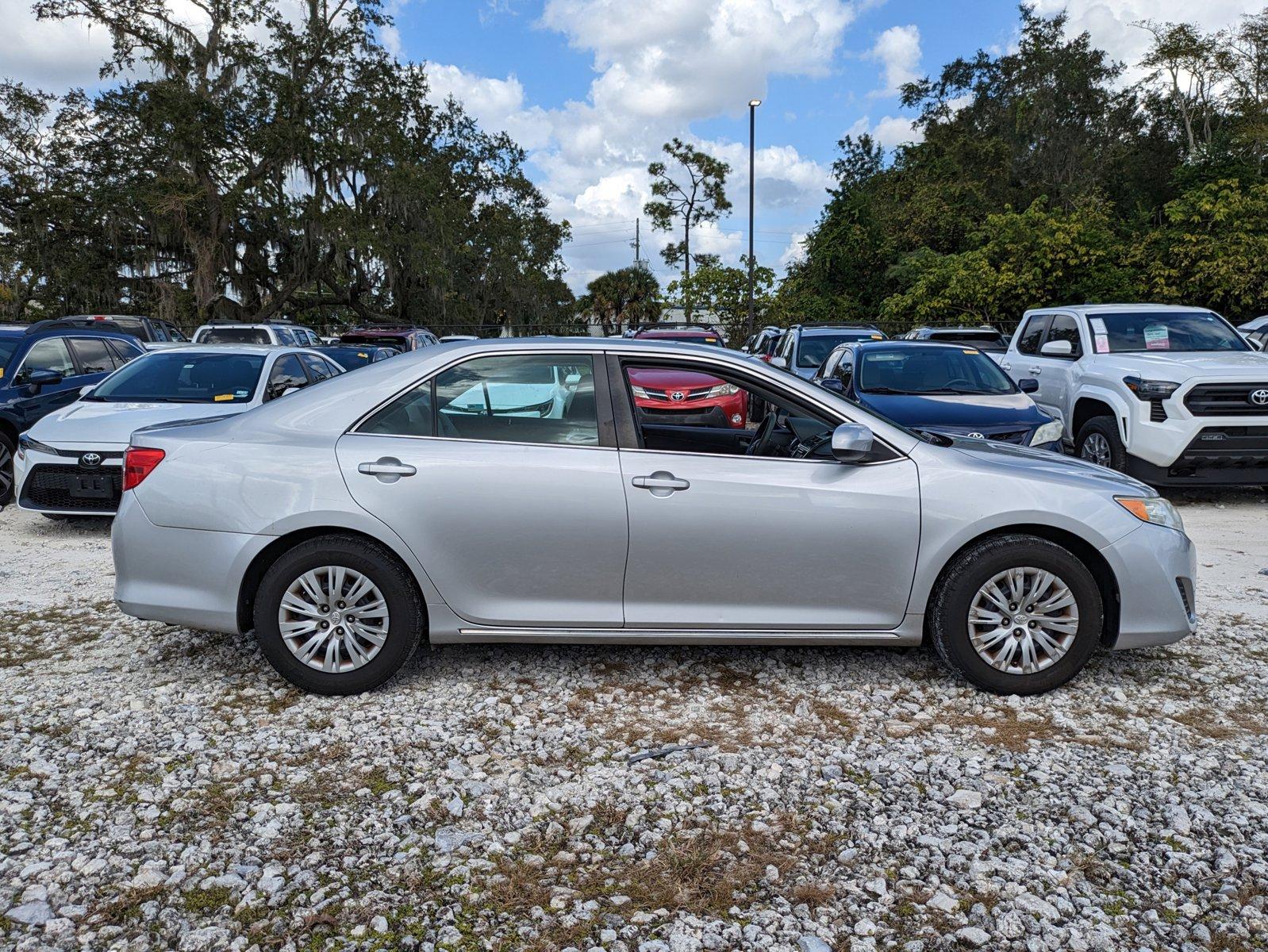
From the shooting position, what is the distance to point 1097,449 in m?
9.52

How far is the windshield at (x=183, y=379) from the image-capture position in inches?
331

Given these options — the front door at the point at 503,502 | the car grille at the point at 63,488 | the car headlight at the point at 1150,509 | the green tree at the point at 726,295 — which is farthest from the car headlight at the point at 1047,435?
the green tree at the point at 726,295

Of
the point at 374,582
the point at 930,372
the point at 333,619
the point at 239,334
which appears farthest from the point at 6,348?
the point at 930,372

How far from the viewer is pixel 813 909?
9.22 ft

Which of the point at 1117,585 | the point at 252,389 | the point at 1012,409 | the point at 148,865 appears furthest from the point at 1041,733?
the point at 252,389

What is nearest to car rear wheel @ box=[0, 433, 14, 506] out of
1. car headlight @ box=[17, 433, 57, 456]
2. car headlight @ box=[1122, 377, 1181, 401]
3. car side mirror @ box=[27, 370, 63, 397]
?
car side mirror @ box=[27, 370, 63, 397]

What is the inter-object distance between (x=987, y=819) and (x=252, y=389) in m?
7.24

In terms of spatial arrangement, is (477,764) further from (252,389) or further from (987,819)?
(252,389)

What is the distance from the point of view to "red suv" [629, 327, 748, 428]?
4770 mm

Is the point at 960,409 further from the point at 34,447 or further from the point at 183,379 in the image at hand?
the point at 34,447

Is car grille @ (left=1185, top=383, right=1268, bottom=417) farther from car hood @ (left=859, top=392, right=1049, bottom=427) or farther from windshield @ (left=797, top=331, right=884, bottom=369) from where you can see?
windshield @ (left=797, top=331, right=884, bottom=369)

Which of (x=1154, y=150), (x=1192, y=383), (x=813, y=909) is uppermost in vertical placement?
(x=1154, y=150)

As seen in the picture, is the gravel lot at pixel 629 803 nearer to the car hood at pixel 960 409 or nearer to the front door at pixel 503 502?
the front door at pixel 503 502

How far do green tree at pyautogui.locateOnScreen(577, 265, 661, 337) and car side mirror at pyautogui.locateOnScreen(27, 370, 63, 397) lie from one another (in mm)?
49534
